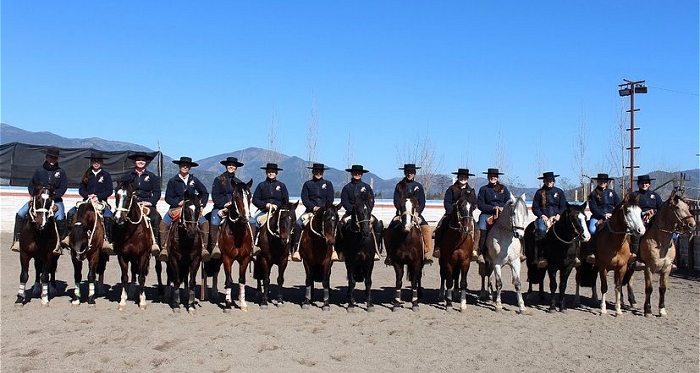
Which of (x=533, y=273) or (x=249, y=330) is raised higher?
(x=533, y=273)

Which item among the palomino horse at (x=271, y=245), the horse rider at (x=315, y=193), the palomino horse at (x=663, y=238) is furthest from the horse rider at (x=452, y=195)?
the palomino horse at (x=663, y=238)

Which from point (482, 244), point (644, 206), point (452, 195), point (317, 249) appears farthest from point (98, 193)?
point (644, 206)

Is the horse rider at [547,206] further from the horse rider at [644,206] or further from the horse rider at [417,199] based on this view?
→ the horse rider at [417,199]

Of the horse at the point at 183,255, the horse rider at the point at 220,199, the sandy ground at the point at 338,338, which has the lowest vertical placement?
the sandy ground at the point at 338,338

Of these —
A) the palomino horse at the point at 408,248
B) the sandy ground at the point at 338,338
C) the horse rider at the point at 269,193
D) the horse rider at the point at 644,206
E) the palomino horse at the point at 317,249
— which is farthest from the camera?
the horse rider at the point at 269,193

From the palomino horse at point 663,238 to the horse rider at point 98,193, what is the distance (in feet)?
32.1

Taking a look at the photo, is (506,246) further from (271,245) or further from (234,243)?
(234,243)

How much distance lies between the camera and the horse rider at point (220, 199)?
10.8m

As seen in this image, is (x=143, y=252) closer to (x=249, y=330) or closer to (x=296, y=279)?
(x=249, y=330)

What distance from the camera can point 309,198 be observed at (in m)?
11.8

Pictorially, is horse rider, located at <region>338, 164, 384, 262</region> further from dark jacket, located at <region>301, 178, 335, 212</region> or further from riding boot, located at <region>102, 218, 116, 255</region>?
riding boot, located at <region>102, 218, 116, 255</region>

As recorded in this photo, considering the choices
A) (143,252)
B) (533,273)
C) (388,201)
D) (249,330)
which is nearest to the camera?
(249,330)

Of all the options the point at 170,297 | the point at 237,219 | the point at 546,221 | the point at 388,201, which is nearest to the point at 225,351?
the point at 237,219

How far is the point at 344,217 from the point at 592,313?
197 inches
